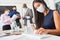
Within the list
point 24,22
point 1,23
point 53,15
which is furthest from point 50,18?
point 1,23

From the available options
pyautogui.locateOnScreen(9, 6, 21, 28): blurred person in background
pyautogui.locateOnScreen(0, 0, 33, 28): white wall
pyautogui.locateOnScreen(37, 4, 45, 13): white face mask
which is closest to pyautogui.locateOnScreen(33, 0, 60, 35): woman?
pyautogui.locateOnScreen(37, 4, 45, 13): white face mask

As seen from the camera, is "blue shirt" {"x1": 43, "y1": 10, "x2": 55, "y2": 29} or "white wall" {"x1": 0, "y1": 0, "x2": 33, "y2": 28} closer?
"blue shirt" {"x1": 43, "y1": 10, "x2": 55, "y2": 29}

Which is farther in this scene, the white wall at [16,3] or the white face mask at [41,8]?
the white wall at [16,3]

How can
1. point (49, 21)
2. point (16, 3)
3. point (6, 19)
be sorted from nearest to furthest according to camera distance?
1. point (49, 21)
2. point (6, 19)
3. point (16, 3)

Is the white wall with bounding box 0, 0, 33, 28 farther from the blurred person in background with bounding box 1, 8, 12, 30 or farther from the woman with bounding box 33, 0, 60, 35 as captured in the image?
the woman with bounding box 33, 0, 60, 35

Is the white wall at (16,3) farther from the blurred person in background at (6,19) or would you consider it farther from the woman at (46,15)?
the woman at (46,15)

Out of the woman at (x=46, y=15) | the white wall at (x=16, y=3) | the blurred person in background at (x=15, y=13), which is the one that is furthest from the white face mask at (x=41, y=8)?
the white wall at (x=16, y=3)

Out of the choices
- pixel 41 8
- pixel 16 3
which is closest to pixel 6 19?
pixel 16 3

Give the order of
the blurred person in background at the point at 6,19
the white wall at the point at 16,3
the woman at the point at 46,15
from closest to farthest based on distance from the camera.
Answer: the woman at the point at 46,15 → the blurred person in background at the point at 6,19 → the white wall at the point at 16,3

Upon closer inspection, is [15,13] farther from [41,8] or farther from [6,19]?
[41,8]

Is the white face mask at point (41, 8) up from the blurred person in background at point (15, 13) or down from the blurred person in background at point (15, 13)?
up

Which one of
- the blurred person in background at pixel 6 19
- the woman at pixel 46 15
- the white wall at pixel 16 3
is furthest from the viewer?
the white wall at pixel 16 3

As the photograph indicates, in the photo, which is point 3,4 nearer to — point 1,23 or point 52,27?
point 1,23

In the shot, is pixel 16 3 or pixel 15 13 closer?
pixel 15 13
